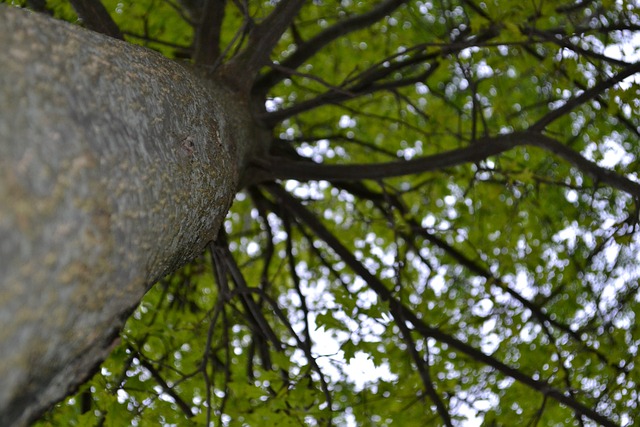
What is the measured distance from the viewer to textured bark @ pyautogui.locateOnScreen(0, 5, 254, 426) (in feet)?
2.78

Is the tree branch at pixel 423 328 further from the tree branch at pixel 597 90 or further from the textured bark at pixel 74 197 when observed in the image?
the textured bark at pixel 74 197

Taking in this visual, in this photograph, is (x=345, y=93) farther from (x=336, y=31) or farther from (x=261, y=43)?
(x=336, y=31)

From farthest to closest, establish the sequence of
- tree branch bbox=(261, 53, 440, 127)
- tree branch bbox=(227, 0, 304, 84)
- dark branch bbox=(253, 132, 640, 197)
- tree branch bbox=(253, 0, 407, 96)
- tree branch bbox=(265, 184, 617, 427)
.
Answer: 1. tree branch bbox=(253, 0, 407, 96)
2. tree branch bbox=(261, 53, 440, 127)
3. tree branch bbox=(265, 184, 617, 427)
4. dark branch bbox=(253, 132, 640, 197)
5. tree branch bbox=(227, 0, 304, 84)

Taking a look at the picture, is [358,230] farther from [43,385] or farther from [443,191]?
[43,385]

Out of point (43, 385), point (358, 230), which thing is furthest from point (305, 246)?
point (43, 385)

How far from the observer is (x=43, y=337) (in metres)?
0.91

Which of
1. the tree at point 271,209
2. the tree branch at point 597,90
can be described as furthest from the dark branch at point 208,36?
the tree branch at point 597,90

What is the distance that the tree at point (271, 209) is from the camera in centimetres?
96

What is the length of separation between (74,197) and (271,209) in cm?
341

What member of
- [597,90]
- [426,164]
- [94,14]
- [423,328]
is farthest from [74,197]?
[423,328]

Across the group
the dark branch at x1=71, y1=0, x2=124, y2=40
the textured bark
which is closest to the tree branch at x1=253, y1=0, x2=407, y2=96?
A: the dark branch at x1=71, y1=0, x2=124, y2=40

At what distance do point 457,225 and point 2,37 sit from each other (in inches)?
183

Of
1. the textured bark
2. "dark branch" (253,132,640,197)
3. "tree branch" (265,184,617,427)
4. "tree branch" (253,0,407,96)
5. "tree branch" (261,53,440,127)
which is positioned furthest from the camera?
"tree branch" (253,0,407,96)

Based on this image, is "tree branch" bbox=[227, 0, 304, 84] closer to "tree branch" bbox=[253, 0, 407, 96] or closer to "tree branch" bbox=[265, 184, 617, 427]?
"tree branch" bbox=[253, 0, 407, 96]
